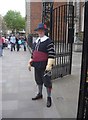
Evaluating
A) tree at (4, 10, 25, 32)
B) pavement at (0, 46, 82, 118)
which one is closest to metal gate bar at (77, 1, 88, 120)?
pavement at (0, 46, 82, 118)

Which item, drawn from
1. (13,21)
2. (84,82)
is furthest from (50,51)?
(13,21)

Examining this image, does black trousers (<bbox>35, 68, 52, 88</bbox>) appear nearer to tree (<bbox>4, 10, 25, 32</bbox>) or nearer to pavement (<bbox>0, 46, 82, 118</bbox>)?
pavement (<bbox>0, 46, 82, 118</bbox>)

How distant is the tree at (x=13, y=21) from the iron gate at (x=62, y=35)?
87.3m

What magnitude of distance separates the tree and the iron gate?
8727 cm

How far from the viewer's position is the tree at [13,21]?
9667 centimetres

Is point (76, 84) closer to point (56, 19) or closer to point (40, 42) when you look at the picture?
point (56, 19)

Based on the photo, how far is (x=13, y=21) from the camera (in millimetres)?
97188

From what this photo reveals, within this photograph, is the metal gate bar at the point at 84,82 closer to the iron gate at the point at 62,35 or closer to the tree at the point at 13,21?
the iron gate at the point at 62,35

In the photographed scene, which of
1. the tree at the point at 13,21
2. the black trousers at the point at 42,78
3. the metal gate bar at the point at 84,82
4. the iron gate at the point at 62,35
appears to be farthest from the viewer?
the tree at the point at 13,21

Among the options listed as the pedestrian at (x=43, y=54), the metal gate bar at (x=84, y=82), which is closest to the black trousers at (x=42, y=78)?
the pedestrian at (x=43, y=54)

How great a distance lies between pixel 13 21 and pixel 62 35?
8917cm

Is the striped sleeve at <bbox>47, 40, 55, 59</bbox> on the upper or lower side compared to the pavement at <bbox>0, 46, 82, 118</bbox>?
upper

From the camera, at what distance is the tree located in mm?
96669

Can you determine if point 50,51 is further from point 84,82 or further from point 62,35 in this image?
point 62,35
